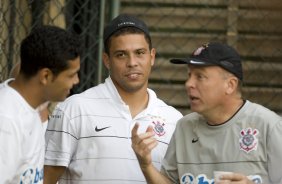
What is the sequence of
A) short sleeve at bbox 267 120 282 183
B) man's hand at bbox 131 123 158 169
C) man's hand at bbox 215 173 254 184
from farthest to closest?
man's hand at bbox 131 123 158 169
short sleeve at bbox 267 120 282 183
man's hand at bbox 215 173 254 184

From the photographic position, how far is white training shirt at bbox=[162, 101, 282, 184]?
4.16 meters

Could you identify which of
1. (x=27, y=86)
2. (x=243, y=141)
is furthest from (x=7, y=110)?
(x=243, y=141)

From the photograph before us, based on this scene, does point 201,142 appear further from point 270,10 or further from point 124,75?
point 270,10

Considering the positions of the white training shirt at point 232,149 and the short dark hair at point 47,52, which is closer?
the short dark hair at point 47,52

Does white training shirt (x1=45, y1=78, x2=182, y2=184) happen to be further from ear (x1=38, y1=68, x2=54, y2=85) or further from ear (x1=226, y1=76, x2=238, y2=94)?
ear (x1=38, y1=68, x2=54, y2=85)

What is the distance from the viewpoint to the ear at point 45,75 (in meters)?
3.79

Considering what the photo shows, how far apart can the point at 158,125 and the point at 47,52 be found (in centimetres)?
114

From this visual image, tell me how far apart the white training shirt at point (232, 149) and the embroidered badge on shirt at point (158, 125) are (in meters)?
0.26

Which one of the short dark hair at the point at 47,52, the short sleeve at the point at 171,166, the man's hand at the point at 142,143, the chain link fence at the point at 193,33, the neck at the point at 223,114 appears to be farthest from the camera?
the chain link fence at the point at 193,33

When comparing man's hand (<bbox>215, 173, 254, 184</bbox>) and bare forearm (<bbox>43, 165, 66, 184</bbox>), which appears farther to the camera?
bare forearm (<bbox>43, 165, 66, 184</bbox>)

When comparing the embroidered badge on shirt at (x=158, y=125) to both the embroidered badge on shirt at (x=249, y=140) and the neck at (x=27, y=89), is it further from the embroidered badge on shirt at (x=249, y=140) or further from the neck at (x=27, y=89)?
the neck at (x=27, y=89)

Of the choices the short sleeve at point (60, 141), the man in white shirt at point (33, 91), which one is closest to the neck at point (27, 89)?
the man in white shirt at point (33, 91)

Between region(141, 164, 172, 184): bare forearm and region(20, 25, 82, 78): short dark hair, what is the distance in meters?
0.80

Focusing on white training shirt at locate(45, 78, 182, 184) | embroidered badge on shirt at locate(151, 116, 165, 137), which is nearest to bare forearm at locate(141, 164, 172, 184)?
white training shirt at locate(45, 78, 182, 184)
